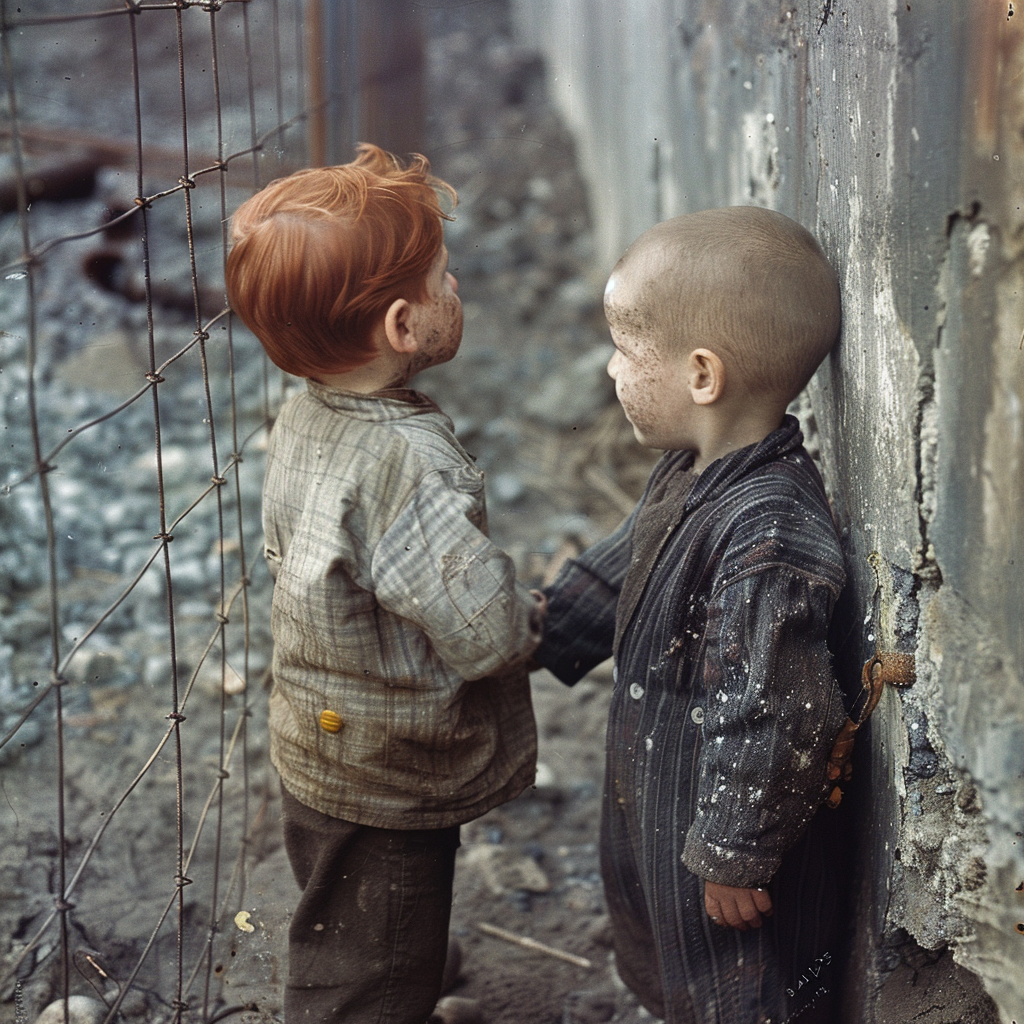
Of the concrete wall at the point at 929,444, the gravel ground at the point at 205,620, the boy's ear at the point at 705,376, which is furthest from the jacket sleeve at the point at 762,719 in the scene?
the gravel ground at the point at 205,620

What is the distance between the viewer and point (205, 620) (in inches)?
132

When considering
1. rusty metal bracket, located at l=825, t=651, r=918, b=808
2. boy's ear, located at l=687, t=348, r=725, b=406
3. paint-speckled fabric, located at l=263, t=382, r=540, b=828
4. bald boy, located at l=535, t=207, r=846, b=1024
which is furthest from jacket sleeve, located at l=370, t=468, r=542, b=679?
rusty metal bracket, located at l=825, t=651, r=918, b=808

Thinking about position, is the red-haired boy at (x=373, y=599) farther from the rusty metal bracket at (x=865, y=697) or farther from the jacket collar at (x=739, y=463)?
the rusty metal bracket at (x=865, y=697)

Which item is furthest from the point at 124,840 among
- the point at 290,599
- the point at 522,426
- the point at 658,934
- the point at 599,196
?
the point at 599,196

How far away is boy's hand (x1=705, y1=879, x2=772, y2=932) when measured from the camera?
1631 mm

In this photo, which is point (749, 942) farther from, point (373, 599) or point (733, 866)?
point (373, 599)

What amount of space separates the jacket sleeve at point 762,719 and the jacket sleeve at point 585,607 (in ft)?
1.47

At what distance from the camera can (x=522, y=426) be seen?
486cm

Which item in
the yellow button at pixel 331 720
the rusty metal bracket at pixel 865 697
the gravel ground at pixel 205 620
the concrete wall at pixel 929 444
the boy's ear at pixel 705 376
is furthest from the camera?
the gravel ground at pixel 205 620

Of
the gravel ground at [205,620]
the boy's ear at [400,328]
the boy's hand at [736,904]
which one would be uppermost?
the boy's ear at [400,328]

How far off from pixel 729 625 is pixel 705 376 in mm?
370

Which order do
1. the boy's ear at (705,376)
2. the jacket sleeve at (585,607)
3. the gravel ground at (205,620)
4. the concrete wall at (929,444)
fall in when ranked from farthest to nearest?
the gravel ground at (205,620) < the jacket sleeve at (585,607) < the boy's ear at (705,376) < the concrete wall at (929,444)

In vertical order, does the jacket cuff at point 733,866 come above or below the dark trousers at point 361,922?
above

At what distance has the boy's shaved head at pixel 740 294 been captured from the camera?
1.61m
